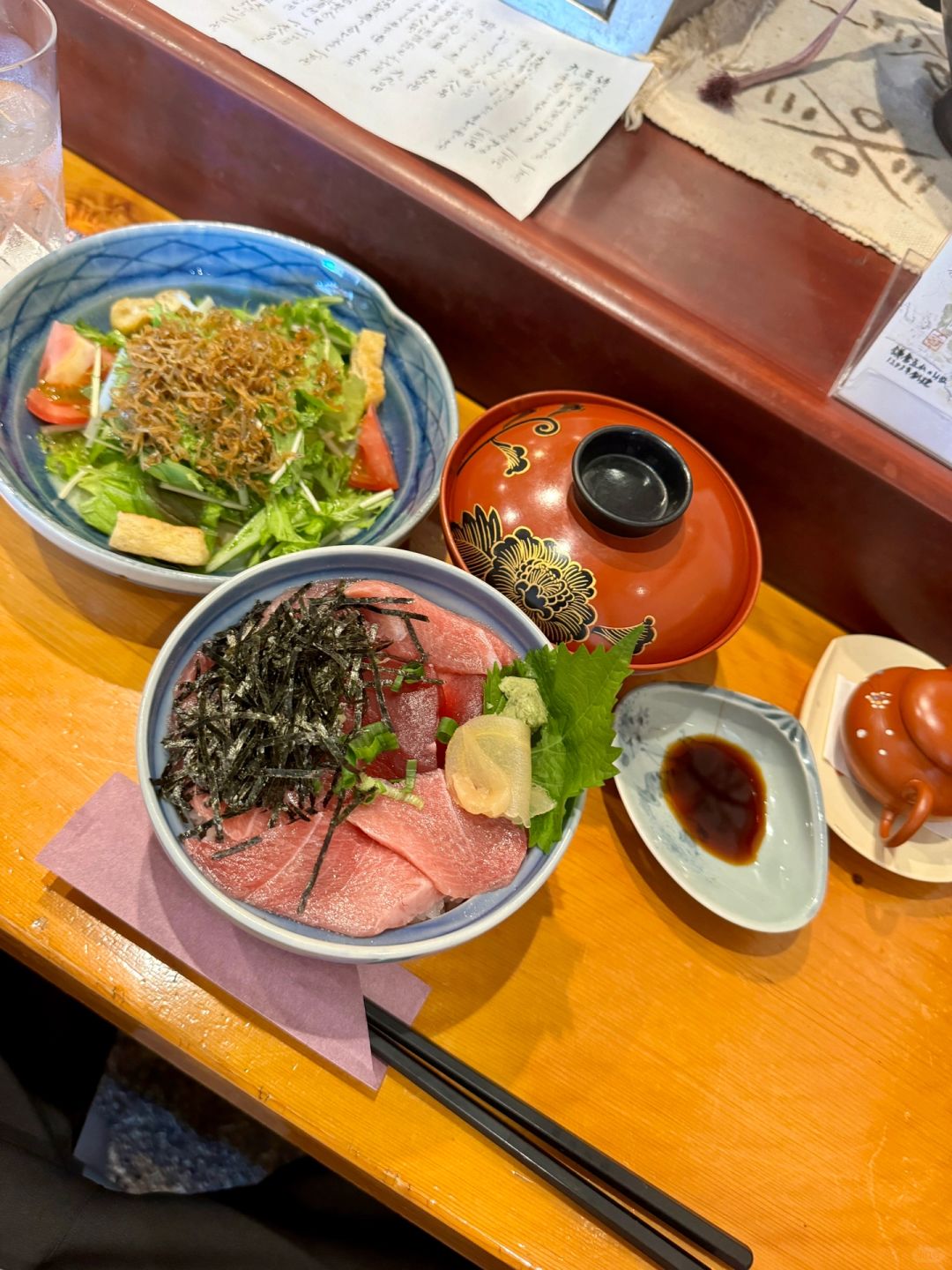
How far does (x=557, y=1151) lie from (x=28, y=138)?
69.8 inches

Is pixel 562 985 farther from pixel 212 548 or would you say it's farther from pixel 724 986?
pixel 212 548

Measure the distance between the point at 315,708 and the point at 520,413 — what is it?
61 centimetres

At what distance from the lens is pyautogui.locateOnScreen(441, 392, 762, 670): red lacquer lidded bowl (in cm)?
121

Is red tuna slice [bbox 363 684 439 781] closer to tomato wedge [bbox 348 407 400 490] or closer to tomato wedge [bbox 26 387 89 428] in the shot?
tomato wedge [bbox 348 407 400 490]

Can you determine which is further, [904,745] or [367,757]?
[904,745]

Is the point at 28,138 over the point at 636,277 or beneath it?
beneath

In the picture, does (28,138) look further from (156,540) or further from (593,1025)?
(593,1025)

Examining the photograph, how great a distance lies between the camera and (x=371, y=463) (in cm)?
147

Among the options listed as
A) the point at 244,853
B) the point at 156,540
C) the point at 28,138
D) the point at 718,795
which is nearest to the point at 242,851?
the point at 244,853

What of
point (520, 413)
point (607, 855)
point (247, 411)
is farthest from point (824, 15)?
point (607, 855)

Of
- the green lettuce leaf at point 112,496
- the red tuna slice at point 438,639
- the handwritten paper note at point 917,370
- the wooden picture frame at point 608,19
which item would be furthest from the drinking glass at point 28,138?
the handwritten paper note at point 917,370

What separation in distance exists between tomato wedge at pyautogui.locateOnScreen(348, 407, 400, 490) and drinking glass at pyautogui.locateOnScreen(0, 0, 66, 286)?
70 cm

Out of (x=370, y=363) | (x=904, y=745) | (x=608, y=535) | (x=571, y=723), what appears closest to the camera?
(x=571, y=723)

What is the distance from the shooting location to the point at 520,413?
1.36 metres
